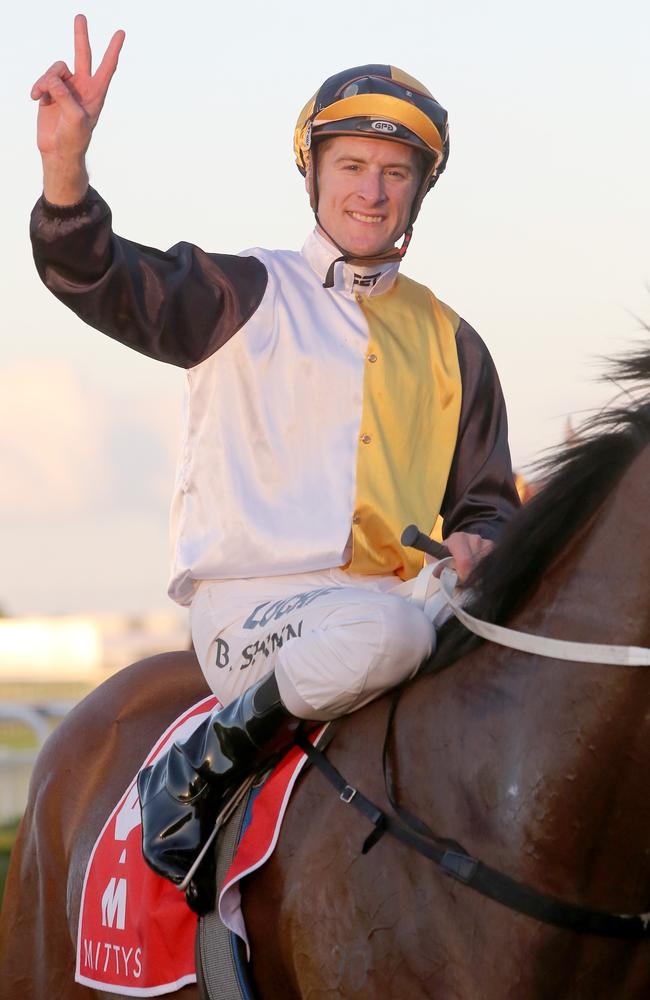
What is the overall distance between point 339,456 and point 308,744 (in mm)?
763

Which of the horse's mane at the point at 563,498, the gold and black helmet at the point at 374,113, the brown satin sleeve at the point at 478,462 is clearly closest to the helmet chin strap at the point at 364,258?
the gold and black helmet at the point at 374,113

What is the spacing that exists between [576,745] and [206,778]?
2.96ft

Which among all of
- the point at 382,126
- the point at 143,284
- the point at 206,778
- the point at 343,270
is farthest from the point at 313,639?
the point at 382,126

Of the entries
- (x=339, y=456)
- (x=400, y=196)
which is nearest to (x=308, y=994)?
(x=339, y=456)

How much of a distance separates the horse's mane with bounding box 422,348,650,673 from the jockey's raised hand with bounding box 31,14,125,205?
1.21m

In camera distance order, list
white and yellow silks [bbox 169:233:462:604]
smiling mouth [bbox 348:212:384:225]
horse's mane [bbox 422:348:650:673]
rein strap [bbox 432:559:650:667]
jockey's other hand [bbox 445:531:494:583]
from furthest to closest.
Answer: smiling mouth [bbox 348:212:384:225], white and yellow silks [bbox 169:233:462:604], jockey's other hand [bbox 445:531:494:583], horse's mane [bbox 422:348:650:673], rein strap [bbox 432:559:650:667]

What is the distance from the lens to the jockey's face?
3.79 m

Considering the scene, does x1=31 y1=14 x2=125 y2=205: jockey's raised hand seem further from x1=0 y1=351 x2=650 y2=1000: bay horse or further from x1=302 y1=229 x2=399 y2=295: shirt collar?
x1=0 y1=351 x2=650 y2=1000: bay horse

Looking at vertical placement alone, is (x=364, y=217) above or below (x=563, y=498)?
above

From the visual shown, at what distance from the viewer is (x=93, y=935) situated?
3.73 metres

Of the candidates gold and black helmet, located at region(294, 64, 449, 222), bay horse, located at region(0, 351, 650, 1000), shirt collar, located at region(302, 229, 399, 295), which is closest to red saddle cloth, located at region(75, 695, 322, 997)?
bay horse, located at region(0, 351, 650, 1000)

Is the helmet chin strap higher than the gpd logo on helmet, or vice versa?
the gpd logo on helmet

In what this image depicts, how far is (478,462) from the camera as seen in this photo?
13.0 feet

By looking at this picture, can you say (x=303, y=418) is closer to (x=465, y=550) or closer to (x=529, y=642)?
(x=465, y=550)
